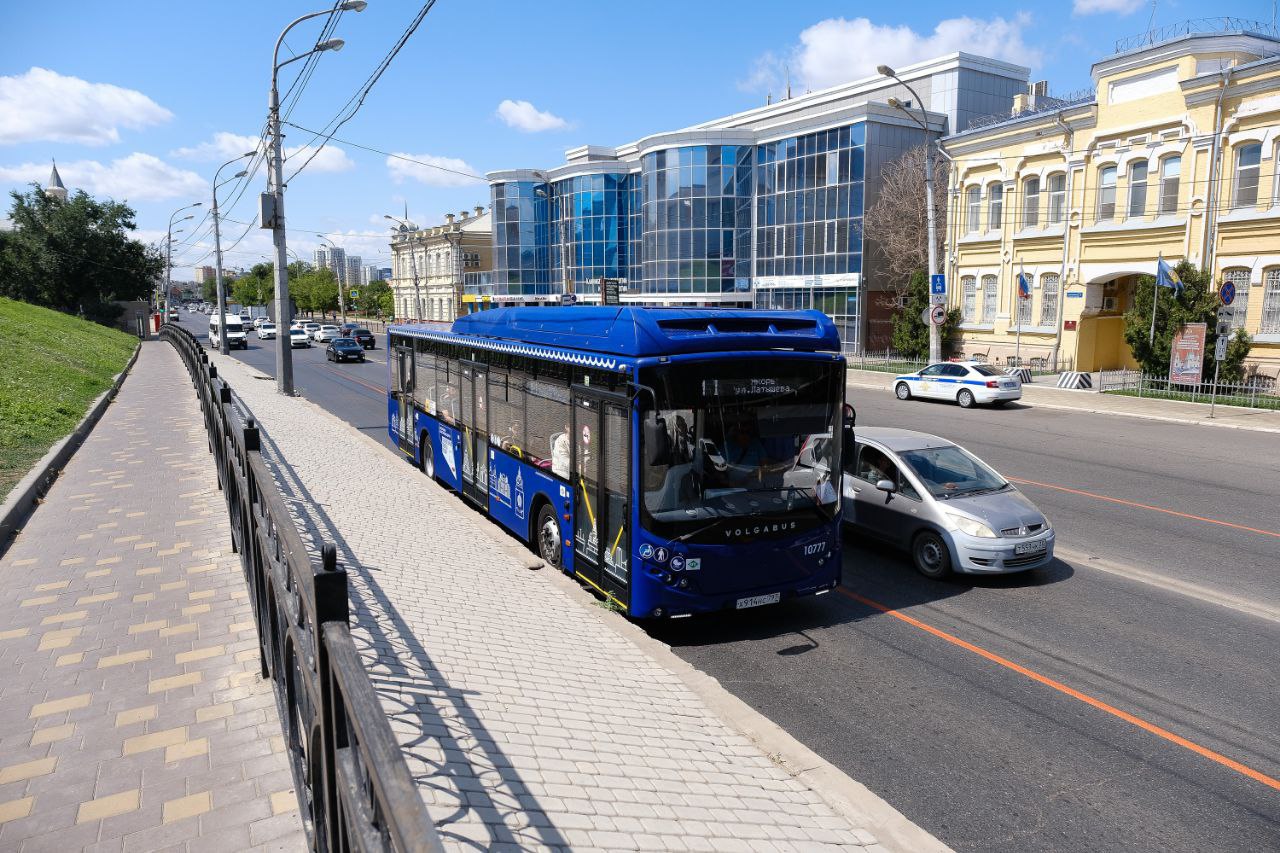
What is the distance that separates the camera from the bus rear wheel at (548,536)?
9750 mm

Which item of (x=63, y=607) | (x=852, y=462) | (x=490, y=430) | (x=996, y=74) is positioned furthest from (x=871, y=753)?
(x=996, y=74)

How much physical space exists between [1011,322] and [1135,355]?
26.4ft

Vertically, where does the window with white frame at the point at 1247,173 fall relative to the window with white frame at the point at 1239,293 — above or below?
above

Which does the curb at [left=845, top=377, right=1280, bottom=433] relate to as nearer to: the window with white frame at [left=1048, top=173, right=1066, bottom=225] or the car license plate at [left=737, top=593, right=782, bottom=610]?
the window with white frame at [left=1048, top=173, right=1066, bottom=225]

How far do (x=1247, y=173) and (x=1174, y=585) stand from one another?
2644 centimetres

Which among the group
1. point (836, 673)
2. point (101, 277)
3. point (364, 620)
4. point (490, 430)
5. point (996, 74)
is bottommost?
point (836, 673)

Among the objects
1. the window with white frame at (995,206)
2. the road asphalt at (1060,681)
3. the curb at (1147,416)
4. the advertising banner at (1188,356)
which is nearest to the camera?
the road asphalt at (1060,681)

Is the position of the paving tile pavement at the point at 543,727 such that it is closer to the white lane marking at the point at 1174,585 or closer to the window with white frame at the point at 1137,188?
the white lane marking at the point at 1174,585

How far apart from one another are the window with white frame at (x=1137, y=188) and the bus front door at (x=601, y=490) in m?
31.7

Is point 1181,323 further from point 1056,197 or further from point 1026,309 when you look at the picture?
point 1056,197

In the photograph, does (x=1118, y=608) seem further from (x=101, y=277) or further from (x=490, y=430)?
(x=101, y=277)

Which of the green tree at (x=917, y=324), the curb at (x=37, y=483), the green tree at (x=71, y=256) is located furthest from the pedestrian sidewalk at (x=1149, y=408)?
the green tree at (x=71, y=256)

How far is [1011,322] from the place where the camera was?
38219 mm

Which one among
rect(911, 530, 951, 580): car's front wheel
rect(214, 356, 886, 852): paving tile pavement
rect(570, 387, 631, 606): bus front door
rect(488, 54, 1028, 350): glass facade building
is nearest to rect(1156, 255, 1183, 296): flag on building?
rect(488, 54, 1028, 350): glass facade building
